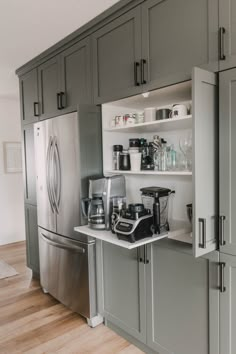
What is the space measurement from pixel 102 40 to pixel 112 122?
641 millimetres

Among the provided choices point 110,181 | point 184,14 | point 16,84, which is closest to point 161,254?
point 110,181

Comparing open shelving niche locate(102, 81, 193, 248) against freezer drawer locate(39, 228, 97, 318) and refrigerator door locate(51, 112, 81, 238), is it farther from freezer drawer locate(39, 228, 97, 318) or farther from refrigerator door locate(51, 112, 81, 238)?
freezer drawer locate(39, 228, 97, 318)

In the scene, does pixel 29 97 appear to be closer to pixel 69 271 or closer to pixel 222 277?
pixel 69 271

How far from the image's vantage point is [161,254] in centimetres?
192

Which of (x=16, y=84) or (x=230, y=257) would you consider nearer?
(x=230, y=257)

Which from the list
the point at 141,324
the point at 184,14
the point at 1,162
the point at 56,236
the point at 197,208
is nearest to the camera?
the point at 197,208

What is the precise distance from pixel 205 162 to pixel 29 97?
8.26ft

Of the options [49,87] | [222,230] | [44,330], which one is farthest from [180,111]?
[44,330]

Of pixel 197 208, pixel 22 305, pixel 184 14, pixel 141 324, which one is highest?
pixel 184 14

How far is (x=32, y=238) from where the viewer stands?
11.4 ft

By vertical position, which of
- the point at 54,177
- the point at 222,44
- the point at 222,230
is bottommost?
the point at 222,230

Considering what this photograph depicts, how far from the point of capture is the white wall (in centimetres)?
495

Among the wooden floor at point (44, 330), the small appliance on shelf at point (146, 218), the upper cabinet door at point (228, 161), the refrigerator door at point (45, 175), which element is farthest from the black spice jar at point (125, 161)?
the wooden floor at point (44, 330)

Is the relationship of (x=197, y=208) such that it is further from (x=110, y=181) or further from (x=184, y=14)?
(x=184, y=14)
